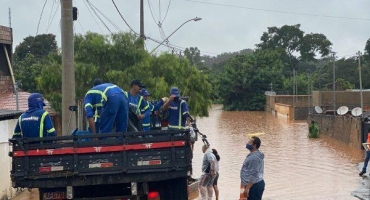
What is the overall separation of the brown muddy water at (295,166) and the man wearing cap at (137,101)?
Answer: 7.20 m

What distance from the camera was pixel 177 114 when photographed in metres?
12.3

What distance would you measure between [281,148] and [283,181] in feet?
45.1

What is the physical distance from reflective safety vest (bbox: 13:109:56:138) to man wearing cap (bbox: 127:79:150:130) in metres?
1.62

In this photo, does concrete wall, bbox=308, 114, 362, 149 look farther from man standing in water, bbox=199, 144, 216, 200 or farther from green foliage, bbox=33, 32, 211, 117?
man standing in water, bbox=199, 144, 216, 200

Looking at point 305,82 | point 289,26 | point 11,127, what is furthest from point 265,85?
point 11,127

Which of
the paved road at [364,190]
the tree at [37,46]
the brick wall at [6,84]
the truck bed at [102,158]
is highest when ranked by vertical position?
the tree at [37,46]

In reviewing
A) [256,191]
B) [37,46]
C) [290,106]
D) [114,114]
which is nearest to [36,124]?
[114,114]

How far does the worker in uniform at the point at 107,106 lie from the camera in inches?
376

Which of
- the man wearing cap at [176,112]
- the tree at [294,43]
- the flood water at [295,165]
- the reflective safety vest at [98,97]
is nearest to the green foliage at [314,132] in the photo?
the flood water at [295,165]

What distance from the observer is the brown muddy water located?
18812 mm

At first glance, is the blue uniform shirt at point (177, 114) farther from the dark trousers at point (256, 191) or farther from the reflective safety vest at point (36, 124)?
the reflective safety vest at point (36, 124)

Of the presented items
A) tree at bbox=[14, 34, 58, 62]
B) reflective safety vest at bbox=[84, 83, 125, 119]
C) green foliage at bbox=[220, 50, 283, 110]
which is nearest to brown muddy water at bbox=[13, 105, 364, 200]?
reflective safety vest at bbox=[84, 83, 125, 119]

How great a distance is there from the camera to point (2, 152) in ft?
53.7

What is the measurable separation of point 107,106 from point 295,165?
59.3 ft
